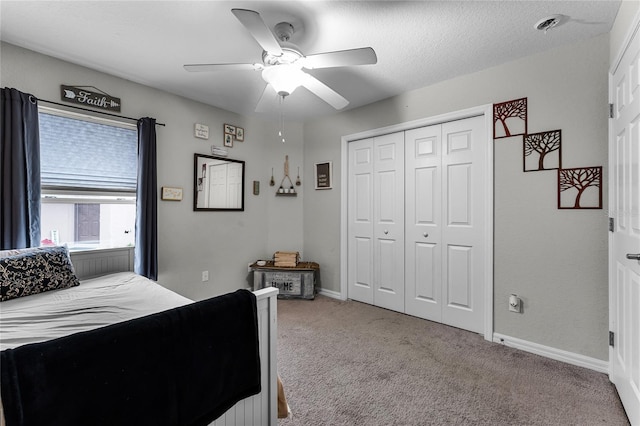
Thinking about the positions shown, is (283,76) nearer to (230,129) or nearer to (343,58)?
(343,58)

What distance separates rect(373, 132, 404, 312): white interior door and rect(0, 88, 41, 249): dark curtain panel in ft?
10.1

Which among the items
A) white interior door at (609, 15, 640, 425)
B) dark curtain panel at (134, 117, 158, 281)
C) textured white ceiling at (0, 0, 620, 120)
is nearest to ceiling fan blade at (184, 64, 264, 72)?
textured white ceiling at (0, 0, 620, 120)

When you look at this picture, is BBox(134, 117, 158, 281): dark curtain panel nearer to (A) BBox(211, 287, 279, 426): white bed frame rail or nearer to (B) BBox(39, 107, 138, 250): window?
(B) BBox(39, 107, 138, 250): window

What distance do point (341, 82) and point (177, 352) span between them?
266cm

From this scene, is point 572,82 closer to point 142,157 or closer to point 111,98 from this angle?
point 142,157

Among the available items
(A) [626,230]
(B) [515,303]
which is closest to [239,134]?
(B) [515,303]

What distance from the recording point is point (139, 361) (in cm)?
91

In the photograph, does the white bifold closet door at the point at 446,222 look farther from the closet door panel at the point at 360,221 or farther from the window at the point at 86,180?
the window at the point at 86,180

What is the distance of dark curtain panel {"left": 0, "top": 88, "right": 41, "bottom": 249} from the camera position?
7.07 feet

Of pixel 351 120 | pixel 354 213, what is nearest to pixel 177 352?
pixel 354 213

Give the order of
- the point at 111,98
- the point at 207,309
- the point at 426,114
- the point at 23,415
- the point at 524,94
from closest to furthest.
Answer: the point at 23,415 → the point at 207,309 → the point at 524,94 → the point at 111,98 → the point at 426,114

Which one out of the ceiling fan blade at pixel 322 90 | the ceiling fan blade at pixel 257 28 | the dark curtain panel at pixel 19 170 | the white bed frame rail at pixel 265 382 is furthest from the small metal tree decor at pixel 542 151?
the dark curtain panel at pixel 19 170

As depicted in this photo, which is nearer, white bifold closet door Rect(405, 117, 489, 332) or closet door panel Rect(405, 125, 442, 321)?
white bifold closet door Rect(405, 117, 489, 332)

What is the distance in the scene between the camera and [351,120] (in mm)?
3682
